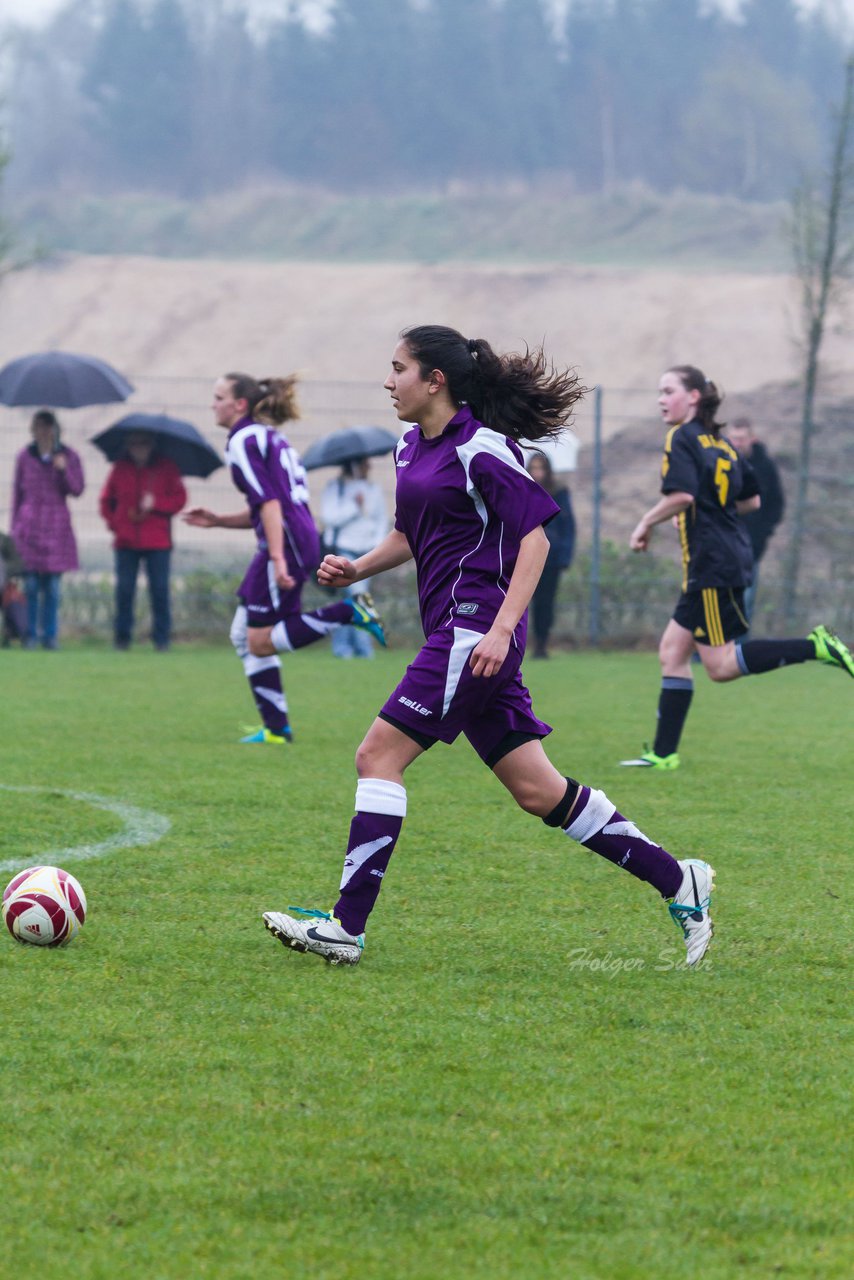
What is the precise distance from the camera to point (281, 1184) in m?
3.10

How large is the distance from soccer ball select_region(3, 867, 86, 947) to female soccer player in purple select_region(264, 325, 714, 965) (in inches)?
24.1

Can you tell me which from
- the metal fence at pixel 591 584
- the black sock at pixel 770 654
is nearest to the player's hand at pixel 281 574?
the black sock at pixel 770 654

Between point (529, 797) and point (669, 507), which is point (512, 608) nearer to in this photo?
point (529, 797)

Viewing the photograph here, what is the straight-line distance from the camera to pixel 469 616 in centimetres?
473

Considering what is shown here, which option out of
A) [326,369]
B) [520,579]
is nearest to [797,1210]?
[520,579]

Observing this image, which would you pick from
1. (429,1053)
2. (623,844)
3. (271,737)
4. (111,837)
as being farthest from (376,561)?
(271,737)

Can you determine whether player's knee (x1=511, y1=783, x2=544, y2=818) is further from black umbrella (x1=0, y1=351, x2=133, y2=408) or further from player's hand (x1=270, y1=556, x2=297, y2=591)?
black umbrella (x1=0, y1=351, x2=133, y2=408)

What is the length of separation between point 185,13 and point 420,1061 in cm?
9776

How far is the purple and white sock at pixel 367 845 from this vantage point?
4.73 m

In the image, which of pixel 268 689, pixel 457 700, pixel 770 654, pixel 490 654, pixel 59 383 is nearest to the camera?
pixel 490 654

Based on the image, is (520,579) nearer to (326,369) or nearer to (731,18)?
(326,369)

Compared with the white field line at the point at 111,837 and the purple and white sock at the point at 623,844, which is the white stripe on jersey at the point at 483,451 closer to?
the purple and white sock at the point at 623,844

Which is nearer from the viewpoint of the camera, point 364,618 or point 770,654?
point 770,654

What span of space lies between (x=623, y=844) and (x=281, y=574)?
4686 millimetres
